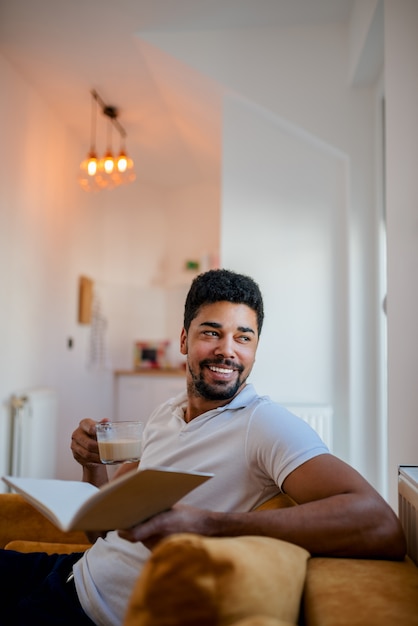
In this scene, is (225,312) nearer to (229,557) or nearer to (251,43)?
(229,557)

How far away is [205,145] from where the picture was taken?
15.3ft

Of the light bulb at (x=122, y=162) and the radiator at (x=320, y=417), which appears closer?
the radiator at (x=320, y=417)

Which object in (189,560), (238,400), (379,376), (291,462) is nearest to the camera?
(189,560)

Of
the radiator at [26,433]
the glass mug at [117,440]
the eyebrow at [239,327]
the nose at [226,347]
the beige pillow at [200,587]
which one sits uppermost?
the eyebrow at [239,327]

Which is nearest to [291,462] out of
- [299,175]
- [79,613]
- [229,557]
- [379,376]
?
[229,557]

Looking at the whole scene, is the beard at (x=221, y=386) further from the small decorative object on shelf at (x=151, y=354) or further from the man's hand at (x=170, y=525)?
the small decorative object on shelf at (x=151, y=354)

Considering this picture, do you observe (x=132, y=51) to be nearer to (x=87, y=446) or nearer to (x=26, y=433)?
(x=26, y=433)

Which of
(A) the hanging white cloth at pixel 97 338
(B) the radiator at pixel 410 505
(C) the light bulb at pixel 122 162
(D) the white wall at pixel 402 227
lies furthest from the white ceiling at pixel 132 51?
(B) the radiator at pixel 410 505

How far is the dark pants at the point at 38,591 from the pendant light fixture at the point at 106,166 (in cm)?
302

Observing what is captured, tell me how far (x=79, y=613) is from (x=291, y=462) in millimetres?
521

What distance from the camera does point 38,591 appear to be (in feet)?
4.25

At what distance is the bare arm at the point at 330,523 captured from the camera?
1.04 m

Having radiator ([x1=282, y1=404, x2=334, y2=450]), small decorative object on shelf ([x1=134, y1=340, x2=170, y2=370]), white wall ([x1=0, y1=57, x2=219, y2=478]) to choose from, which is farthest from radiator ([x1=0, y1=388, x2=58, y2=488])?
small decorative object on shelf ([x1=134, y1=340, x2=170, y2=370])

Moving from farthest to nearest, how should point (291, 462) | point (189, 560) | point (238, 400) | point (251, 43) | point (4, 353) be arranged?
1. point (4, 353)
2. point (251, 43)
3. point (238, 400)
4. point (291, 462)
5. point (189, 560)
